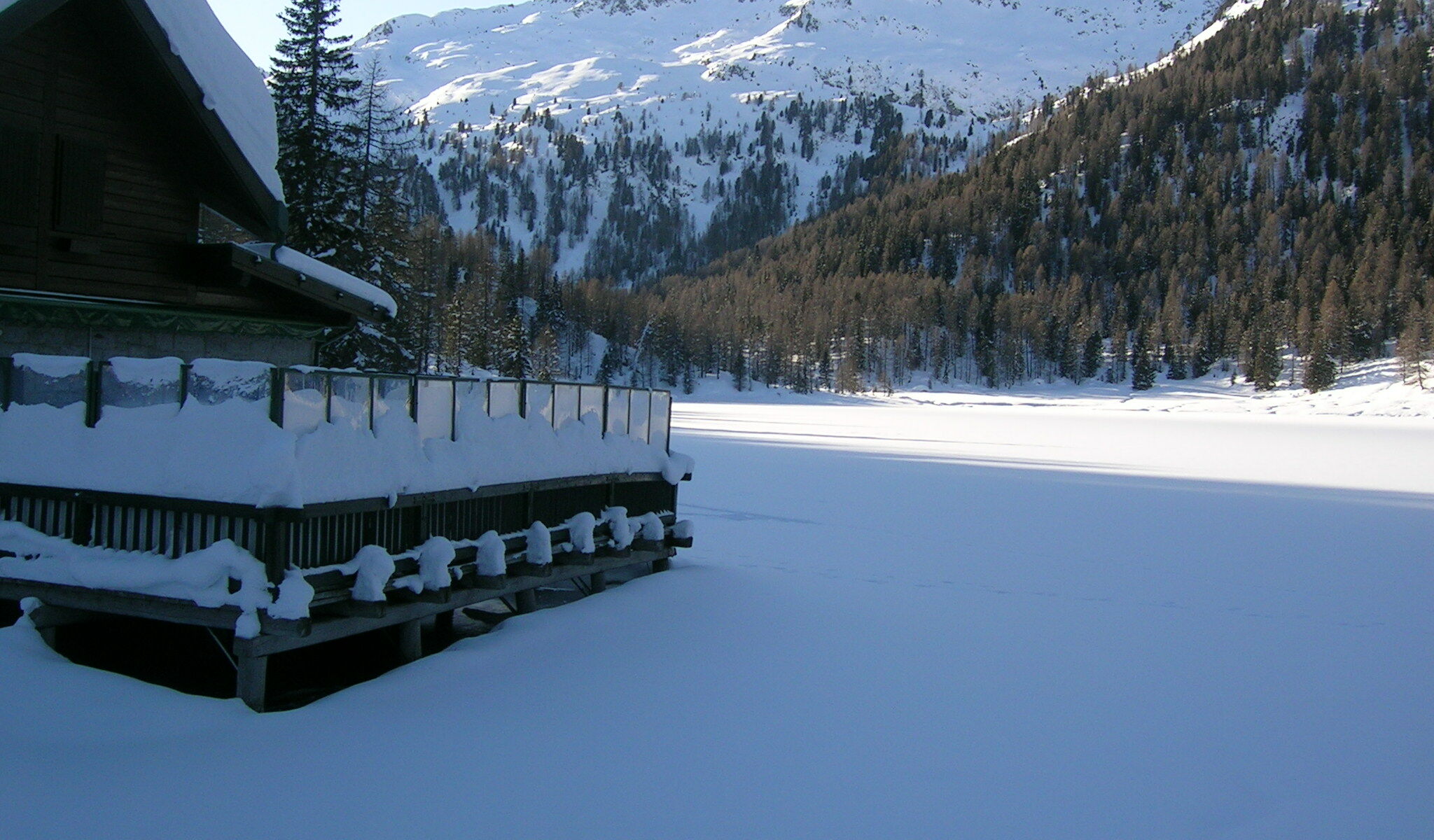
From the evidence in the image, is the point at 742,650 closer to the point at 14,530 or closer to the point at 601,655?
the point at 601,655

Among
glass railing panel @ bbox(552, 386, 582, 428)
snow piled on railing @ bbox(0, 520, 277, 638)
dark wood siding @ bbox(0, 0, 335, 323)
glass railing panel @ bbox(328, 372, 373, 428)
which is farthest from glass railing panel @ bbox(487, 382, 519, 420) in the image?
dark wood siding @ bbox(0, 0, 335, 323)

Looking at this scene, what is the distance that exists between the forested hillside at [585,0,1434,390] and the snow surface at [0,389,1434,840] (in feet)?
280

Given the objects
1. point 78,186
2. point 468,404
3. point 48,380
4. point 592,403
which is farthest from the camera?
point 592,403

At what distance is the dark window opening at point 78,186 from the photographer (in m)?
9.57

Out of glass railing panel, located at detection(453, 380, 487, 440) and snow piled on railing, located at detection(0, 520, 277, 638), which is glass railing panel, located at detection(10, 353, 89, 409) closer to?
snow piled on railing, located at detection(0, 520, 277, 638)

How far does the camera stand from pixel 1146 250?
13175 cm

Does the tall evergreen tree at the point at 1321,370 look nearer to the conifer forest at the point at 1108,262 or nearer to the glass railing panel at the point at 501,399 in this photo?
the conifer forest at the point at 1108,262

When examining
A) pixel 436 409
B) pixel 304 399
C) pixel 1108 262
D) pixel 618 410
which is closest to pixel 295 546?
pixel 304 399

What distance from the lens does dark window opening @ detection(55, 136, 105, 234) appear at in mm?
9570

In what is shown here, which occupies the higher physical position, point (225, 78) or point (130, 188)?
point (225, 78)

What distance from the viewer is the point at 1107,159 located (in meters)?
149

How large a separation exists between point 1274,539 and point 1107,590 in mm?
6283

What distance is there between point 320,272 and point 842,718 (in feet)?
29.7

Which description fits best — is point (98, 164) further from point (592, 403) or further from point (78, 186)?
point (592, 403)
